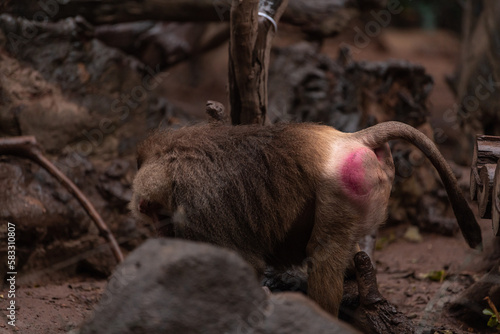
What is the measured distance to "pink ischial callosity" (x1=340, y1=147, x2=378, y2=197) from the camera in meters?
3.26

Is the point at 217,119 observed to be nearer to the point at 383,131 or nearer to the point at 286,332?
the point at 383,131

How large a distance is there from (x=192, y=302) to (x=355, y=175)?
1.46m

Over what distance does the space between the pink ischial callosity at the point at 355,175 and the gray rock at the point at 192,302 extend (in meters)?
1.16

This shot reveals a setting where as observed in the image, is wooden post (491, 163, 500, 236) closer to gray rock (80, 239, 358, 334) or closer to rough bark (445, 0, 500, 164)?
gray rock (80, 239, 358, 334)

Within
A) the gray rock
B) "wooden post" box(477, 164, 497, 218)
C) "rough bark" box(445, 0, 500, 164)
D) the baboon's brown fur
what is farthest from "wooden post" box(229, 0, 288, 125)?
"rough bark" box(445, 0, 500, 164)

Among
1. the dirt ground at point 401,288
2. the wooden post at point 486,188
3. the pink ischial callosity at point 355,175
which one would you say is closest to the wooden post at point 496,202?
the wooden post at point 486,188

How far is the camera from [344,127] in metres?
5.76

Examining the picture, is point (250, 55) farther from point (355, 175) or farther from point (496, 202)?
point (496, 202)

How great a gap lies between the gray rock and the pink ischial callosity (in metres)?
1.16

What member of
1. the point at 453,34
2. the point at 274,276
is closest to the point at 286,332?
the point at 274,276

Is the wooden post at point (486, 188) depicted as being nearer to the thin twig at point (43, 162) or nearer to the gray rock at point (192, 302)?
the gray rock at point (192, 302)

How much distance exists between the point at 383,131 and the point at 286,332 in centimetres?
169

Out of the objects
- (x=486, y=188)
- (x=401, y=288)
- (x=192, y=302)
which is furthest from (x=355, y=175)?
(x=401, y=288)

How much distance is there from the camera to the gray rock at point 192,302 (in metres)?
2.12
